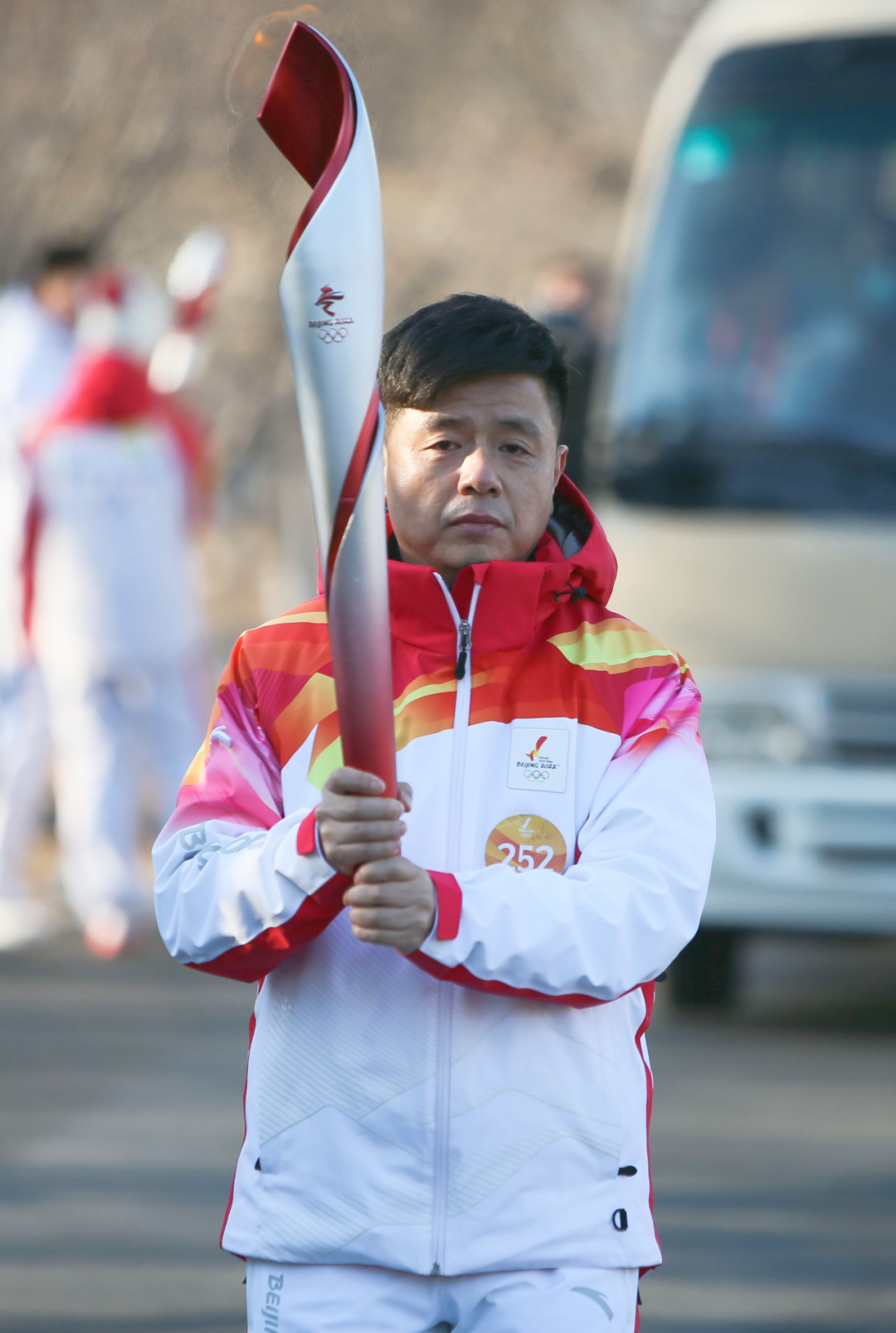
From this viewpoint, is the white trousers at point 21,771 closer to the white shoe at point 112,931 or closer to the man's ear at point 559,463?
the white shoe at point 112,931

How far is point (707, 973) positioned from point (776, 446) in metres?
1.64

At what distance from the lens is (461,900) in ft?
6.84

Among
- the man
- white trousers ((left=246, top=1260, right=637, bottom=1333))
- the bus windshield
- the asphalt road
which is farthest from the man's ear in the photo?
the bus windshield

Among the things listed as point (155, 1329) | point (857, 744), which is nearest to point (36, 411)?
point (857, 744)

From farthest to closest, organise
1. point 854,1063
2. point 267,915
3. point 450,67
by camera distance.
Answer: point 450,67 → point 854,1063 → point 267,915

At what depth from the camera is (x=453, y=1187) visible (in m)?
2.13

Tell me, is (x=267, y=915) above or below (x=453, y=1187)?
above

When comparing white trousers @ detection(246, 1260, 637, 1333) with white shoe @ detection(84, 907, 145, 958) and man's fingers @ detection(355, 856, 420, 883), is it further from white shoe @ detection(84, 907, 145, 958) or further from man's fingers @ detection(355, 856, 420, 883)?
white shoe @ detection(84, 907, 145, 958)

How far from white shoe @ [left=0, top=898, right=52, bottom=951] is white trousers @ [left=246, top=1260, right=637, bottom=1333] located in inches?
219

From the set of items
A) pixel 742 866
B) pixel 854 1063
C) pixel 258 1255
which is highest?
pixel 742 866

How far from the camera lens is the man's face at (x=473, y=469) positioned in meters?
2.23

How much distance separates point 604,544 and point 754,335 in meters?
4.24

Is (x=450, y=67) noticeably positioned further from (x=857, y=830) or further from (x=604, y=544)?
(x=604, y=544)

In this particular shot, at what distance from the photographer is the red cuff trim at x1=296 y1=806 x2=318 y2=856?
2.06 meters
